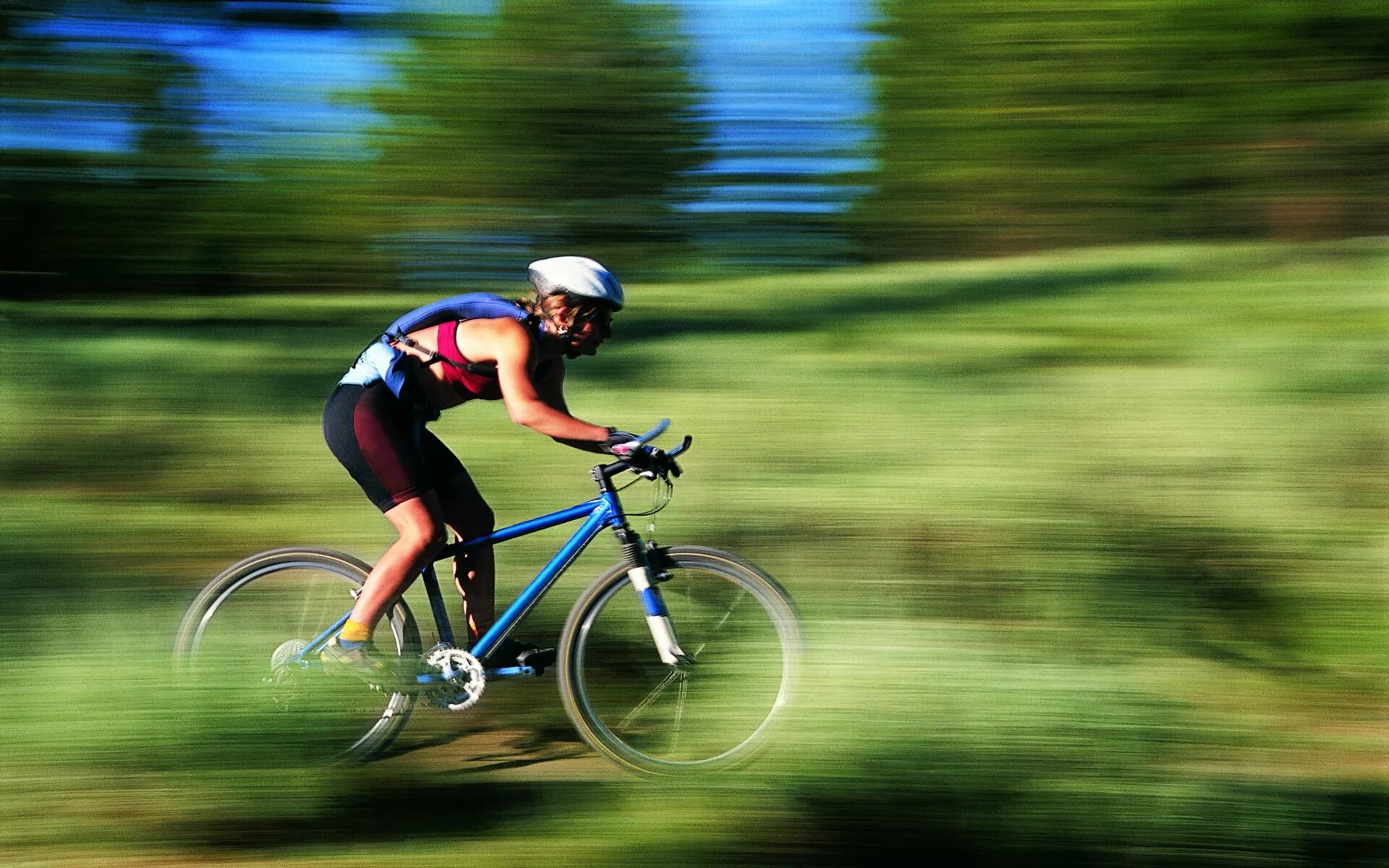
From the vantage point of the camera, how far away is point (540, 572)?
3.11m

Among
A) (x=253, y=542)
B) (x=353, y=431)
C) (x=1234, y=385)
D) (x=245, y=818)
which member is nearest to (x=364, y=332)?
(x=253, y=542)

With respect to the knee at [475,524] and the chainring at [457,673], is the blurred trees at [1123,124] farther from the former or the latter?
the chainring at [457,673]

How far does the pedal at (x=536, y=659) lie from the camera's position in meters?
3.07

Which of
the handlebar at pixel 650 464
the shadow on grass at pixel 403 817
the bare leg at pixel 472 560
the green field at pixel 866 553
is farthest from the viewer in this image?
the bare leg at pixel 472 560

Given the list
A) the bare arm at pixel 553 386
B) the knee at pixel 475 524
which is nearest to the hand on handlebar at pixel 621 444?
the bare arm at pixel 553 386

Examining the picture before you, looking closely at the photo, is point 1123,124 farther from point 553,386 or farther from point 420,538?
point 420,538

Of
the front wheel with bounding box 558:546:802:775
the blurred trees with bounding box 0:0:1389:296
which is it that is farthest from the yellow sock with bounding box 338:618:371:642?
the blurred trees with bounding box 0:0:1389:296

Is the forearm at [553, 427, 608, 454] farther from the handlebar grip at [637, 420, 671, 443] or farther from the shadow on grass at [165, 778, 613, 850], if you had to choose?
the shadow on grass at [165, 778, 613, 850]

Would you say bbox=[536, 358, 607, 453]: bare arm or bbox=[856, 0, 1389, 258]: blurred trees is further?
bbox=[856, 0, 1389, 258]: blurred trees

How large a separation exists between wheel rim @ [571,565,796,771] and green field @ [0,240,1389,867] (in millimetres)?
129

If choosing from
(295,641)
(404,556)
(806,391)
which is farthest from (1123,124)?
(295,641)

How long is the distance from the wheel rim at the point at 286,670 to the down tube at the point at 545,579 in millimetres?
258

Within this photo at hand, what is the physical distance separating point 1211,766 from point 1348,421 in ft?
6.51

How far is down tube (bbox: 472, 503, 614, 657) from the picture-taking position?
3041 mm
